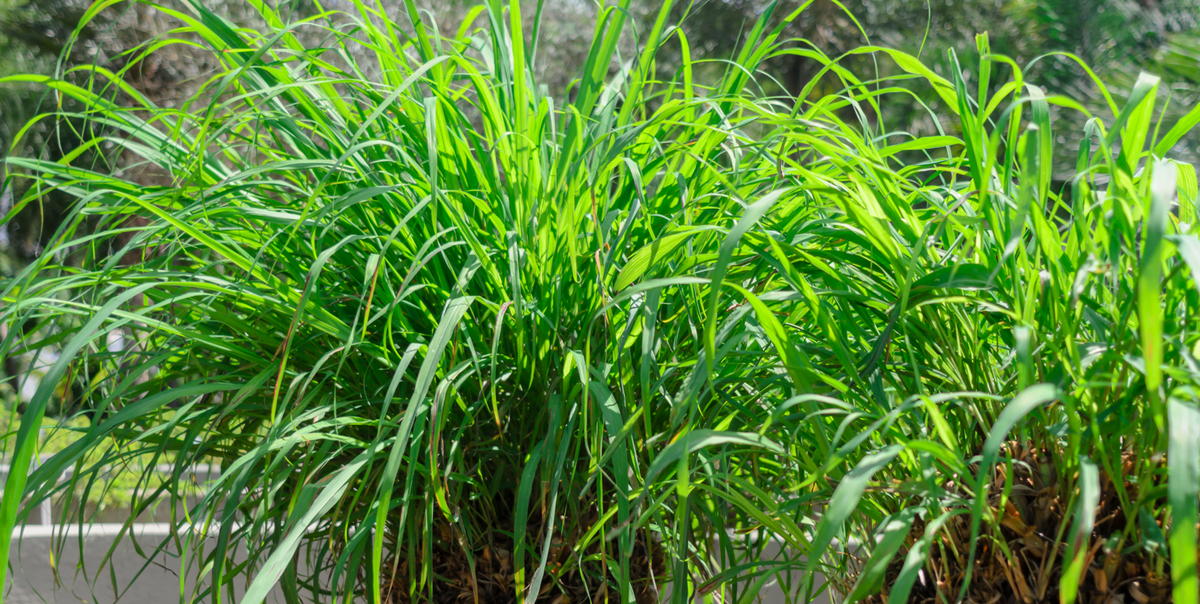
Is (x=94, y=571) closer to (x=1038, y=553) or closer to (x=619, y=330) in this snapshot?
Result: (x=619, y=330)

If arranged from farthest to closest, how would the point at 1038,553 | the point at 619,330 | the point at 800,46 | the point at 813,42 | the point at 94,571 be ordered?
the point at 813,42
the point at 800,46
the point at 94,571
the point at 619,330
the point at 1038,553

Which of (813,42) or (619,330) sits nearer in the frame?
(619,330)

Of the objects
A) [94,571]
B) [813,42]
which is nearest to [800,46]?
[813,42]

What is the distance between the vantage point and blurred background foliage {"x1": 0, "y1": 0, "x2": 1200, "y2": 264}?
4098mm

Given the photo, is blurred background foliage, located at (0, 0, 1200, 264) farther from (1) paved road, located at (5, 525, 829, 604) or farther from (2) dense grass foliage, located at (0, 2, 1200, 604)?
(2) dense grass foliage, located at (0, 2, 1200, 604)

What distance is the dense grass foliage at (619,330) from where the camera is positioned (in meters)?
0.53

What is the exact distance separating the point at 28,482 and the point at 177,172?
331mm

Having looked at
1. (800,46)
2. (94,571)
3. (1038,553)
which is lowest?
(94,571)

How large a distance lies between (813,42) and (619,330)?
5.44m

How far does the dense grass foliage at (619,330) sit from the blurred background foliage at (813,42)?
2.37 meters

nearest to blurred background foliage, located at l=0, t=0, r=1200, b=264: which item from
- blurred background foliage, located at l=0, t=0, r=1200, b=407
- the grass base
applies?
blurred background foliage, located at l=0, t=0, r=1200, b=407

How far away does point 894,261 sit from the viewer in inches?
22.4

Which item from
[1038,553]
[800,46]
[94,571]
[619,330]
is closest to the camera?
[1038,553]

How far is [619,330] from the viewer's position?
29.7 inches
